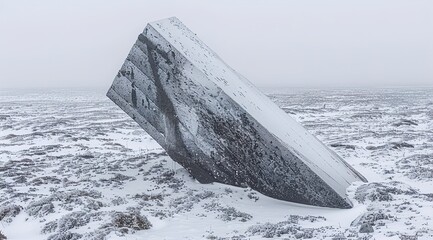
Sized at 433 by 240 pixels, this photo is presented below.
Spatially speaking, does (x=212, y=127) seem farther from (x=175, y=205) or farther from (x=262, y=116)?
(x=175, y=205)

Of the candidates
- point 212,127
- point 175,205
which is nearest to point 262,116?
point 212,127

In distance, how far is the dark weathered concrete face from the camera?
869 cm

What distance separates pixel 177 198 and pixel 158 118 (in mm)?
2020

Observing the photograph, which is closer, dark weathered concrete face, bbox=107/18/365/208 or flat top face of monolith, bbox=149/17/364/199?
dark weathered concrete face, bbox=107/18/365/208

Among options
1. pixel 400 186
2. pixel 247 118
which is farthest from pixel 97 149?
pixel 400 186

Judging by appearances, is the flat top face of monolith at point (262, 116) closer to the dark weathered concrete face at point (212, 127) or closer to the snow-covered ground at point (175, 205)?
the dark weathered concrete face at point (212, 127)

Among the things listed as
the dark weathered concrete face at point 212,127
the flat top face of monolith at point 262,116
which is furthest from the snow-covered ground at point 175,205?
the flat top face of monolith at point 262,116

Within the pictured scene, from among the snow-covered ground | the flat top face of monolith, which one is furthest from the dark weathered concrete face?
Result: the snow-covered ground

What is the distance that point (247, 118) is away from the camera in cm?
885

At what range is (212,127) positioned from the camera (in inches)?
360

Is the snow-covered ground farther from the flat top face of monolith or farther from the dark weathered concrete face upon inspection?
the flat top face of monolith

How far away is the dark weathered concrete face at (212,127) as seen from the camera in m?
8.69

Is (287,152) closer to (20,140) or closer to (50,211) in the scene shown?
(50,211)

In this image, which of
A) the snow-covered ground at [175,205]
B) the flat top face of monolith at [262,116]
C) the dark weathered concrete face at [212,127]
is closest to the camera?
the snow-covered ground at [175,205]
